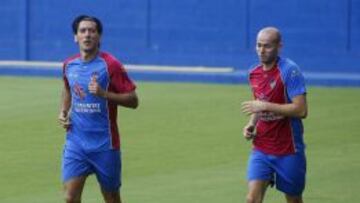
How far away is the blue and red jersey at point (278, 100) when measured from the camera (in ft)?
34.1

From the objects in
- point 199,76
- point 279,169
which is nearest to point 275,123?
point 279,169

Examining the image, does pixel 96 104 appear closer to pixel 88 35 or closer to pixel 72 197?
pixel 88 35

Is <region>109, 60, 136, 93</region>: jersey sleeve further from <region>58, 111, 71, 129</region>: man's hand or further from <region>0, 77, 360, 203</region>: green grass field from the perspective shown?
<region>0, 77, 360, 203</region>: green grass field

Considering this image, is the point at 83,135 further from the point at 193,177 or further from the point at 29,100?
the point at 29,100

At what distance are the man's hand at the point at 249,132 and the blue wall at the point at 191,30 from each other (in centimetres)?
2120

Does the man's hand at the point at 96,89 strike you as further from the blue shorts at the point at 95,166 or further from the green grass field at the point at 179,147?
the green grass field at the point at 179,147

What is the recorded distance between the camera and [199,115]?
21.5 m

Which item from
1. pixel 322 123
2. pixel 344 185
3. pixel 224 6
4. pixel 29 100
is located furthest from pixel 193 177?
pixel 224 6

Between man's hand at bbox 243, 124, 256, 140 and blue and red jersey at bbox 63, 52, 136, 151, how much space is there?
1.04 m

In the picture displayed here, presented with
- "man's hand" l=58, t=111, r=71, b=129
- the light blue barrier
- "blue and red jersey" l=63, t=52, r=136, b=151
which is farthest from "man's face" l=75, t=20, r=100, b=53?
the light blue barrier

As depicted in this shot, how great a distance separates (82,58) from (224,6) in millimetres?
22003

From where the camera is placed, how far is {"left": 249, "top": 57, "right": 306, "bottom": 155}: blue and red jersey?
10.4 meters

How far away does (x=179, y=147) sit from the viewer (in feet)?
57.6

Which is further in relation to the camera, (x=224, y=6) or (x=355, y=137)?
(x=224, y=6)
